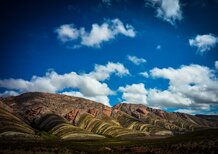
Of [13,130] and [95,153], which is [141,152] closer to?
[95,153]

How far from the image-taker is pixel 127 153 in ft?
258

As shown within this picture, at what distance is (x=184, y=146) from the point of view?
8094 cm

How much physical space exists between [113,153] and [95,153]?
5694mm

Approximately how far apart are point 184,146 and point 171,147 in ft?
14.2

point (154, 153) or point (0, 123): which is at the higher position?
point (0, 123)

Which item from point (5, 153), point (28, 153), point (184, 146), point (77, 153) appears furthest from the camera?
point (184, 146)

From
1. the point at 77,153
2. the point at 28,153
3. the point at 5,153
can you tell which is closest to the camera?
the point at 5,153

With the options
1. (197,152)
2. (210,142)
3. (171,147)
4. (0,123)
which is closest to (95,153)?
(171,147)

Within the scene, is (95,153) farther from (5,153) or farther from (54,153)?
(5,153)

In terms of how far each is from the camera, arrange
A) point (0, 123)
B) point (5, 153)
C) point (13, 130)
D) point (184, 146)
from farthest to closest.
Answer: point (0, 123), point (13, 130), point (184, 146), point (5, 153)

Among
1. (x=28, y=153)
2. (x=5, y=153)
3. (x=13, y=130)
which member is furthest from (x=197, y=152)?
(x=13, y=130)

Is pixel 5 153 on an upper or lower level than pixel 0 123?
lower

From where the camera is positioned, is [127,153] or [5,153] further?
[127,153]

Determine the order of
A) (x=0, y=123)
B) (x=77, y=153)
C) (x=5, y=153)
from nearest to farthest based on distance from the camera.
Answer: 1. (x=5, y=153)
2. (x=77, y=153)
3. (x=0, y=123)
